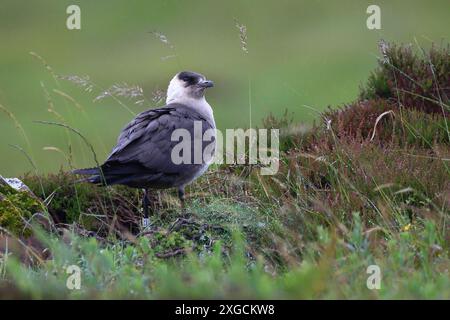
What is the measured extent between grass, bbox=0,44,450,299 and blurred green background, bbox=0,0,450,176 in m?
11.1

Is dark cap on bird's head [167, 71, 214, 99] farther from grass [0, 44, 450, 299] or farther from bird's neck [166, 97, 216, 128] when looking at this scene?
grass [0, 44, 450, 299]

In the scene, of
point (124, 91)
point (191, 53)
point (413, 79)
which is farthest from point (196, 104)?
point (191, 53)

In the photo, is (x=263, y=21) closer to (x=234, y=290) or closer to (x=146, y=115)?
(x=146, y=115)

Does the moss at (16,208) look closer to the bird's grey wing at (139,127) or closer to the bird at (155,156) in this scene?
the bird at (155,156)

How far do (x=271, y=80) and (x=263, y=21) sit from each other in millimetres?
4617

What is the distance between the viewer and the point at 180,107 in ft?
25.0

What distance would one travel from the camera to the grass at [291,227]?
470 cm

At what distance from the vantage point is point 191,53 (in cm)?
2756

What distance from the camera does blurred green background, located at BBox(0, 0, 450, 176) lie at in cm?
2284

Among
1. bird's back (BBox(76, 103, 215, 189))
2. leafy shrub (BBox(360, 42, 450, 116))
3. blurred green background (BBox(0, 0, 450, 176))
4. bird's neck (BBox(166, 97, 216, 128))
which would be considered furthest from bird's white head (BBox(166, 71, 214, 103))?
blurred green background (BBox(0, 0, 450, 176))

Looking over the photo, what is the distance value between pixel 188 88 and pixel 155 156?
3.77 ft

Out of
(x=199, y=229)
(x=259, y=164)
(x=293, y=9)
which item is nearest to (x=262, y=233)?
(x=199, y=229)

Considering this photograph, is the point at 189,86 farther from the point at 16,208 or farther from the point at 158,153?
the point at 16,208

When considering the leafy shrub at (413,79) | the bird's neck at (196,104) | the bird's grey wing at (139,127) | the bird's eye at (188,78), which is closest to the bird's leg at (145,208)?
the bird's grey wing at (139,127)
